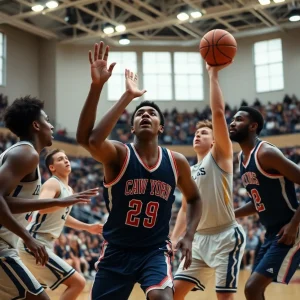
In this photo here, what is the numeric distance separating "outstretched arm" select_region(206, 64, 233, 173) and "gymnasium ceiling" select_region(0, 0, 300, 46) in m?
16.9

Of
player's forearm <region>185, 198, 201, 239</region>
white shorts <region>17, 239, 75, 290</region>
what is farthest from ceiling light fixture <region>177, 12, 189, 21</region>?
player's forearm <region>185, 198, 201, 239</region>

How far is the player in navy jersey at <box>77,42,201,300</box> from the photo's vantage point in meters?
3.90

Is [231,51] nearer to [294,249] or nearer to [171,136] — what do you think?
[294,249]

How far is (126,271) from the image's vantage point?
4.00 meters

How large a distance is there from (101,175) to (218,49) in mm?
17288

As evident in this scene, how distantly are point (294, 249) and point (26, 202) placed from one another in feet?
8.36

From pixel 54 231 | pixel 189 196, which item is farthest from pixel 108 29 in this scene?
pixel 189 196

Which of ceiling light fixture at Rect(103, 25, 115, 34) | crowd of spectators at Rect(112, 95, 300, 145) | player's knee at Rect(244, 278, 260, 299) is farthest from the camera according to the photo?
crowd of spectators at Rect(112, 95, 300, 145)

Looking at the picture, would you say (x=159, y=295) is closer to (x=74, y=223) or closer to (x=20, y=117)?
(x=20, y=117)

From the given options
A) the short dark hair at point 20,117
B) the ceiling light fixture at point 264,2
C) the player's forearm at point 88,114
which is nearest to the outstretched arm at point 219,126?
the short dark hair at point 20,117

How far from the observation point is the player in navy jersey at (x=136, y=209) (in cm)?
390

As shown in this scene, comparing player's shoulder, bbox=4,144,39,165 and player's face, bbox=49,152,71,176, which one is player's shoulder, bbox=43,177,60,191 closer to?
player's face, bbox=49,152,71,176

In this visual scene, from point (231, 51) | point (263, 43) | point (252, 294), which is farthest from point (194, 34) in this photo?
point (252, 294)

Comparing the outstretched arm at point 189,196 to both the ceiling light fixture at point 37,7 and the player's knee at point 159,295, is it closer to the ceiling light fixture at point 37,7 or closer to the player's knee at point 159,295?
the player's knee at point 159,295
